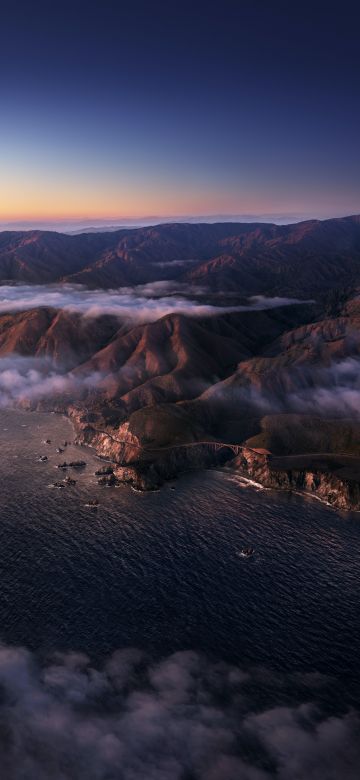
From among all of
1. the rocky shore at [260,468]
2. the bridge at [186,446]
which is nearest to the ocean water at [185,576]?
the rocky shore at [260,468]

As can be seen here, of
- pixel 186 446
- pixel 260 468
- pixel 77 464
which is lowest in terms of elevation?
pixel 77 464

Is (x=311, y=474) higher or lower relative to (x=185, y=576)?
higher

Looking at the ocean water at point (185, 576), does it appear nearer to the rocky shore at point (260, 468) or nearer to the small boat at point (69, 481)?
the rocky shore at point (260, 468)

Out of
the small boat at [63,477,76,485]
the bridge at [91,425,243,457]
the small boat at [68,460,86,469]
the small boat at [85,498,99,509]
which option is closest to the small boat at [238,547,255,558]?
the small boat at [85,498,99,509]

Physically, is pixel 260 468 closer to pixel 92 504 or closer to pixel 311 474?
pixel 311 474

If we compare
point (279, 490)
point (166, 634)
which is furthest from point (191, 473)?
point (166, 634)

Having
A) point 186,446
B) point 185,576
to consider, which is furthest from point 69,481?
point 185,576

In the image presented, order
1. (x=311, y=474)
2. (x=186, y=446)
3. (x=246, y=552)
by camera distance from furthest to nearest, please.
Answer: (x=186, y=446) < (x=311, y=474) < (x=246, y=552)

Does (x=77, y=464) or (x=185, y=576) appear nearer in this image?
(x=185, y=576)

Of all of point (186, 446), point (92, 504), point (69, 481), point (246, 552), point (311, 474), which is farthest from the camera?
point (186, 446)
